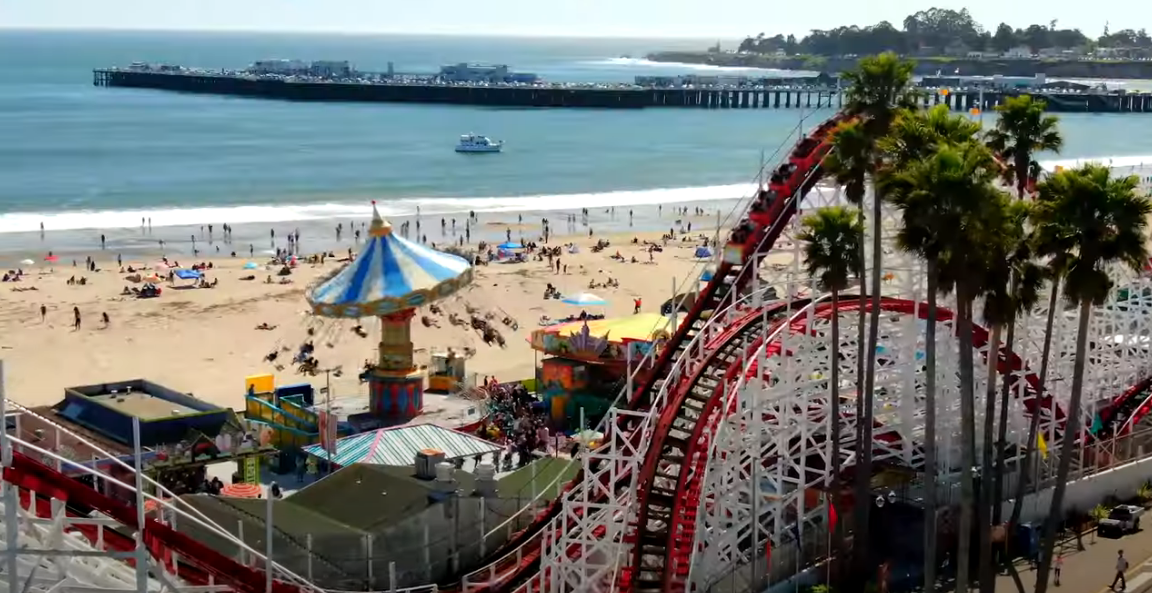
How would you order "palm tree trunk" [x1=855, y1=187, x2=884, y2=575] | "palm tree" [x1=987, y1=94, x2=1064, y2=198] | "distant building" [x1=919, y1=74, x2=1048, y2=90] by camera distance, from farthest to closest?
1. "distant building" [x1=919, y1=74, x2=1048, y2=90]
2. "palm tree" [x1=987, y1=94, x2=1064, y2=198]
3. "palm tree trunk" [x1=855, y1=187, x2=884, y2=575]

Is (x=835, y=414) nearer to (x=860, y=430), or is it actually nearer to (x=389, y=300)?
(x=860, y=430)

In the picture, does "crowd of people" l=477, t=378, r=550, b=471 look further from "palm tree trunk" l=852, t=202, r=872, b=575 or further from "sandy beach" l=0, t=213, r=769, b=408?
"palm tree trunk" l=852, t=202, r=872, b=575

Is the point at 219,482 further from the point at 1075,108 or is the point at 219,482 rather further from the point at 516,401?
the point at 1075,108

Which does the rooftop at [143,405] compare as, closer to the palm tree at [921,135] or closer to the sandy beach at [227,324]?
the sandy beach at [227,324]

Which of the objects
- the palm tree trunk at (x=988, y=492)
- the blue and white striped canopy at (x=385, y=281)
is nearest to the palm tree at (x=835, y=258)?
the palm tree trunk at (x=988, y=492)

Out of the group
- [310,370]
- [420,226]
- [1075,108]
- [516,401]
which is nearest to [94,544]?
[516,401]

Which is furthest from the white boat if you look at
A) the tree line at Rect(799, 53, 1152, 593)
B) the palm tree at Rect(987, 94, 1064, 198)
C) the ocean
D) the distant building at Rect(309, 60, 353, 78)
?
the tree line at Rect(799, 53, 1152, 593)
